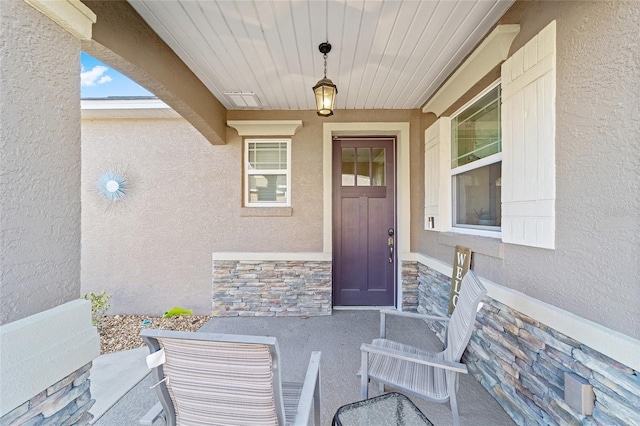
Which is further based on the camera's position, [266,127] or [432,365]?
[266,127]

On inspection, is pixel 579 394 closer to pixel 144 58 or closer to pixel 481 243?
pixel 481 243

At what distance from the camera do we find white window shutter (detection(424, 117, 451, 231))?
124 inches

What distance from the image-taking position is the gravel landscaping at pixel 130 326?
3215 mm

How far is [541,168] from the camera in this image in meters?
1.69

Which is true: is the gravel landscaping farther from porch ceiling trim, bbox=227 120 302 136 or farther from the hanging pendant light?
the hanging pendant light

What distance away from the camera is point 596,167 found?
136 centimetres

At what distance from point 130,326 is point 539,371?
4.56 metres

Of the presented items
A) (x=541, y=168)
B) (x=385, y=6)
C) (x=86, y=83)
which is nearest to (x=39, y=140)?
(x=385, y=6)

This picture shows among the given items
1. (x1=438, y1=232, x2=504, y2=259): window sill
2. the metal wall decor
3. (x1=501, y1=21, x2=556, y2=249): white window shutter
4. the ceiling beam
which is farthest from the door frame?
the metal wall decor

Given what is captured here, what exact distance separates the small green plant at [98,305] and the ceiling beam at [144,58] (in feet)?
9.05

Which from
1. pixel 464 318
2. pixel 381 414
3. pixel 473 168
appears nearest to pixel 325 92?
pixel 473 168

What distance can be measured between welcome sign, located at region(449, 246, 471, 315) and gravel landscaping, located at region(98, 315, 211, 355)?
124 inches

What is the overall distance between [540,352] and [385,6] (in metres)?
2.56

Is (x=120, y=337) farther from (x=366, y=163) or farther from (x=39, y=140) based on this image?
(x=366, y=163)
